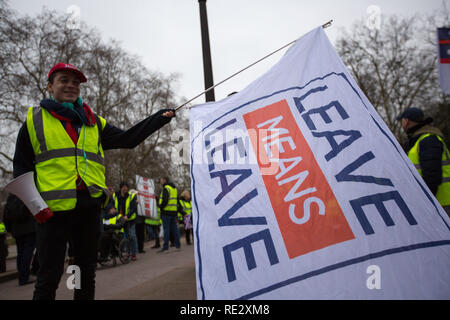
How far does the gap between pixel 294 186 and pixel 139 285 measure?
3.52 meters

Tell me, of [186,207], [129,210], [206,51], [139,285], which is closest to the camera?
[206,51]

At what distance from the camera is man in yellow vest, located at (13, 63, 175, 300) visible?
2031mm

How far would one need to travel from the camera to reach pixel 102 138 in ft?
8.48

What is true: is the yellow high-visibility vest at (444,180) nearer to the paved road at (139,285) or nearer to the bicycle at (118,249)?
the paved road at (139,285)

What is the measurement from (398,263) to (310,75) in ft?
4.38

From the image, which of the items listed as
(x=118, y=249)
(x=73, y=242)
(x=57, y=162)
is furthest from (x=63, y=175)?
(x=118, y=249)

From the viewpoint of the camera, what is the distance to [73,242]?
2.20 m

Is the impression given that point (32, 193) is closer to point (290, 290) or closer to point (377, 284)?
point (290, 290)

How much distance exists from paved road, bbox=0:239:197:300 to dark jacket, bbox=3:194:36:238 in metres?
0.92

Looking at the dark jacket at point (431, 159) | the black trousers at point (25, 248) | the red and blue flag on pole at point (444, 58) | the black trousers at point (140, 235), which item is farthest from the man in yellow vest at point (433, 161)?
the black trousers at point (140, 235)

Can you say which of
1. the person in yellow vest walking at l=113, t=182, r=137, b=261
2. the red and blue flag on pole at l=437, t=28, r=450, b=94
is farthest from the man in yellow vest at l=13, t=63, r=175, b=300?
the red and blue flag on pole at l=437, t=28, r=450, b=94

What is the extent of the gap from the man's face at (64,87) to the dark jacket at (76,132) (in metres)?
0.09

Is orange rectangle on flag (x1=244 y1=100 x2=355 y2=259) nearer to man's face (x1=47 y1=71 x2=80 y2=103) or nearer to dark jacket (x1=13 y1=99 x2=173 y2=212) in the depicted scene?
dark jacket (x1=13 y1=99 x2=173 y2=212)

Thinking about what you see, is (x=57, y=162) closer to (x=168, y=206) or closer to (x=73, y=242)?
(x=73, y=242)
